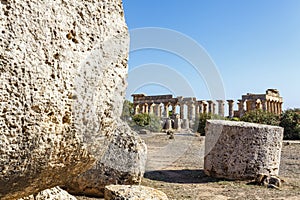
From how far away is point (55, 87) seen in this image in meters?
1.87

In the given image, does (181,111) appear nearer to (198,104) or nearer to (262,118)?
(198,104)

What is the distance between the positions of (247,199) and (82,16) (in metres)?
5.43

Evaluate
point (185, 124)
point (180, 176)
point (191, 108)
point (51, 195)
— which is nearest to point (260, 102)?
point (191, 108)

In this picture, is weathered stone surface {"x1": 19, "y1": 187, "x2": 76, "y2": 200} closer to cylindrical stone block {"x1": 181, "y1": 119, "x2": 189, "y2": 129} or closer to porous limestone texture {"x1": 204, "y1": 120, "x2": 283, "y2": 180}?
porous limestone texture {"x1": 204, "y1": 120, "x2": 283, "y2": 180}

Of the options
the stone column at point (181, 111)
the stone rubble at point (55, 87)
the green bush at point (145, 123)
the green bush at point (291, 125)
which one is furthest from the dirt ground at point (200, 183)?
the stone column at point (181, 111)

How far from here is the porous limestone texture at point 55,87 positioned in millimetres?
1687

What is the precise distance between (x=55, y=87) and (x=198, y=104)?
1951 inches

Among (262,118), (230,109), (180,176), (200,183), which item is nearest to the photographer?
(200,183)

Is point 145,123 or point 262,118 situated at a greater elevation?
point 262,118

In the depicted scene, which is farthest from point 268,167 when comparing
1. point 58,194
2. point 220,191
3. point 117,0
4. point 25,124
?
point 25,124

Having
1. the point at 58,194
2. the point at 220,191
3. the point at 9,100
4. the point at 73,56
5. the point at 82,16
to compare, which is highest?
the point at 82,16

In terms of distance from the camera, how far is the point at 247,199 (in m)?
6.32

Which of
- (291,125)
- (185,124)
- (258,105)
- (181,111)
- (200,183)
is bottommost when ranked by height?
(200,183)

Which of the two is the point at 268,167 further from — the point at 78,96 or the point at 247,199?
the point at 78,96
